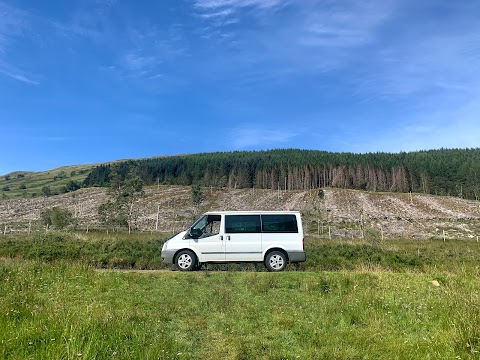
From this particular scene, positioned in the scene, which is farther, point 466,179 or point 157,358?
point 466,179

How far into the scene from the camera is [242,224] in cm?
1587

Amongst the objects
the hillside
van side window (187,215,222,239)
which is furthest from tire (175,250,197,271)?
the hillside

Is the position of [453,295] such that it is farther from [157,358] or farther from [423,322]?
[157,358]

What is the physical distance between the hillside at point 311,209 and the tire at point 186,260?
4783cm

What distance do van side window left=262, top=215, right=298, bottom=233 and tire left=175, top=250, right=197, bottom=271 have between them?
10.8ft

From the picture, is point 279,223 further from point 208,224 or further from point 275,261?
point 208,224

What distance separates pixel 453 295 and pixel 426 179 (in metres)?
129

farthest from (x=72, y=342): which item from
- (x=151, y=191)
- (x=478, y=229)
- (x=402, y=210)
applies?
(x=151, y=191)

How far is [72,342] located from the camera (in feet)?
16.5

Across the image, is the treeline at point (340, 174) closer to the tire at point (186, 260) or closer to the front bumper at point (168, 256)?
the front bumper at point (168, 256)

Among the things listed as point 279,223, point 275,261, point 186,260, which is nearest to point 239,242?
point 275,261

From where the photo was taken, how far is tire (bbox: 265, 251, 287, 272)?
51.0 ft

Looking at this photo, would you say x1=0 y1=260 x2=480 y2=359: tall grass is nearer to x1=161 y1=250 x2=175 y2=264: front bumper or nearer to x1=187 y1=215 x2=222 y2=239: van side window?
x1=161 y1=250 x2=175 y2=264: front bumper

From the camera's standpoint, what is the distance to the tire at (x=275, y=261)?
15.5 meters
